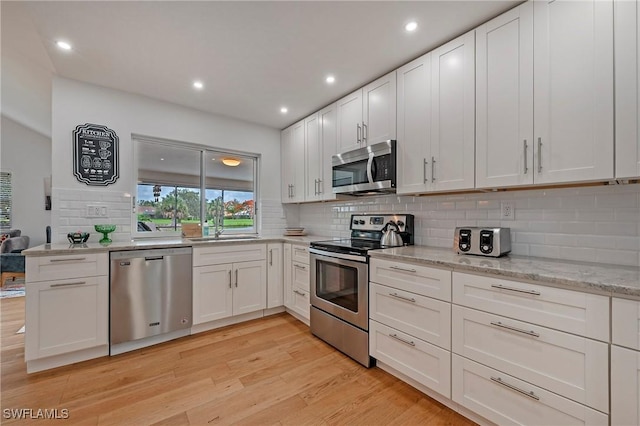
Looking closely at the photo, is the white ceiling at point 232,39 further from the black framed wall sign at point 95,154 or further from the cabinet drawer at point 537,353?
the cabinet drawer at point 537,353

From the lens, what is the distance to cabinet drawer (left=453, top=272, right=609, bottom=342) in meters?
1.15

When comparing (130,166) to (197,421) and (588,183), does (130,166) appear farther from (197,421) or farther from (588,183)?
(588,183)

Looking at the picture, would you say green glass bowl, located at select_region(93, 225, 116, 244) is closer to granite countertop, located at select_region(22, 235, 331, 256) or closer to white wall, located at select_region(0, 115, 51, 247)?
granite countertop, located at select_region(22, 235, 331, 256)

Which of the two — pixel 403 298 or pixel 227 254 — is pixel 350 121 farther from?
pixel 227 254

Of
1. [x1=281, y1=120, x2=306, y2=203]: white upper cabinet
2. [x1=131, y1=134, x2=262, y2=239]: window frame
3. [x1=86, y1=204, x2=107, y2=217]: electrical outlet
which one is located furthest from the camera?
[x1=281, y1=120, x2=306, y2=203]: white upper cabinet

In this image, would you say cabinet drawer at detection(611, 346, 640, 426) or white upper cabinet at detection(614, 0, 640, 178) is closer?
cabinet drawer at detection(611, 346, 640, 426)

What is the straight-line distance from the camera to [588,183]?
1.54m

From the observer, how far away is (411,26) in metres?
1.87

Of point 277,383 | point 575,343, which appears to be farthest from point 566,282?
point 277,383

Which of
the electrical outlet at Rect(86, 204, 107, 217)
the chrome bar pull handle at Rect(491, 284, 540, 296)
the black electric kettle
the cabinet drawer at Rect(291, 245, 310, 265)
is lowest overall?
the cabinet drawer at Rect(291, 245, 310, 265)

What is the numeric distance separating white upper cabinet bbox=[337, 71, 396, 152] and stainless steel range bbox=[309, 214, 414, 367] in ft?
2.54

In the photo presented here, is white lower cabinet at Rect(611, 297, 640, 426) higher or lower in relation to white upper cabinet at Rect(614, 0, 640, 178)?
lower

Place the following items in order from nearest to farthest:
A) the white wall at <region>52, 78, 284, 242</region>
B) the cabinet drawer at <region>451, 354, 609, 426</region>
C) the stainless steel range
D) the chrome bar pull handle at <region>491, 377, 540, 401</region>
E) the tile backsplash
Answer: the cabinet drawer at <region>451, 354, 609, 426</region> < the chrome bar pull handle at <region>491, 377, 540, 401</region> < the tile backsplash < the stainless steel range < the white wall at <region>52, 78, 284, 242</region>

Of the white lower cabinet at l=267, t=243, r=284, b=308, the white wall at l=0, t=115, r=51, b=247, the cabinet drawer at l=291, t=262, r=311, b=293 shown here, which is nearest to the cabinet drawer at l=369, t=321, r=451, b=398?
the cabinet drawer at l=291, t=262, r=311, b=293
